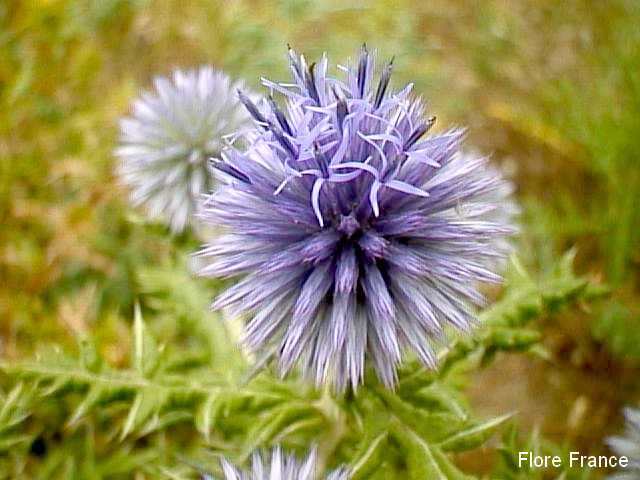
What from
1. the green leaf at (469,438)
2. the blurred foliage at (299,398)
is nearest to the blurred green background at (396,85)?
the blurred foliage at (299,398)

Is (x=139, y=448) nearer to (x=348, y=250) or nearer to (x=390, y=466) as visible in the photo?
(x=390, y=466)

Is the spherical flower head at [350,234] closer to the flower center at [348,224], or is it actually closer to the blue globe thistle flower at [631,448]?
the flower center at [348,224]

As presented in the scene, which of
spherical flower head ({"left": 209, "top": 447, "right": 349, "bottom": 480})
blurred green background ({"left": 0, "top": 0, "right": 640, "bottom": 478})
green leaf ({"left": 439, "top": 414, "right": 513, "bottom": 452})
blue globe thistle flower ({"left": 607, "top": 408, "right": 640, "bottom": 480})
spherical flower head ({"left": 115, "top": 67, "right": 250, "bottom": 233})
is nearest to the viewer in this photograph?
→ spherical flower head ({"left": 209, "top": 447, "right": 349, "bottom": 480})

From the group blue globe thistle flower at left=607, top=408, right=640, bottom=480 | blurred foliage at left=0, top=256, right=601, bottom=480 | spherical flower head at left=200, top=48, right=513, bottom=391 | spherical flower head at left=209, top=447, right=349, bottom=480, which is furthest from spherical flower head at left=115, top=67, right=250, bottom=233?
blue globe thistle flower at left=607, top=408, right=640, bottom=480

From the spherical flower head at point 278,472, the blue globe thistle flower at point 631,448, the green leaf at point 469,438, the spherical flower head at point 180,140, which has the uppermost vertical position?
the spherical flower head at point 180,140

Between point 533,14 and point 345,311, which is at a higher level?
point 533,14

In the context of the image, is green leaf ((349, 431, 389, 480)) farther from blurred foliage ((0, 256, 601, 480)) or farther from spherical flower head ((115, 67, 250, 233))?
spherical flower head ((115, 67, 250, 233))

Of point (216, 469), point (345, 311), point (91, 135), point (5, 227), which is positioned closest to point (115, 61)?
point (91, 135)
